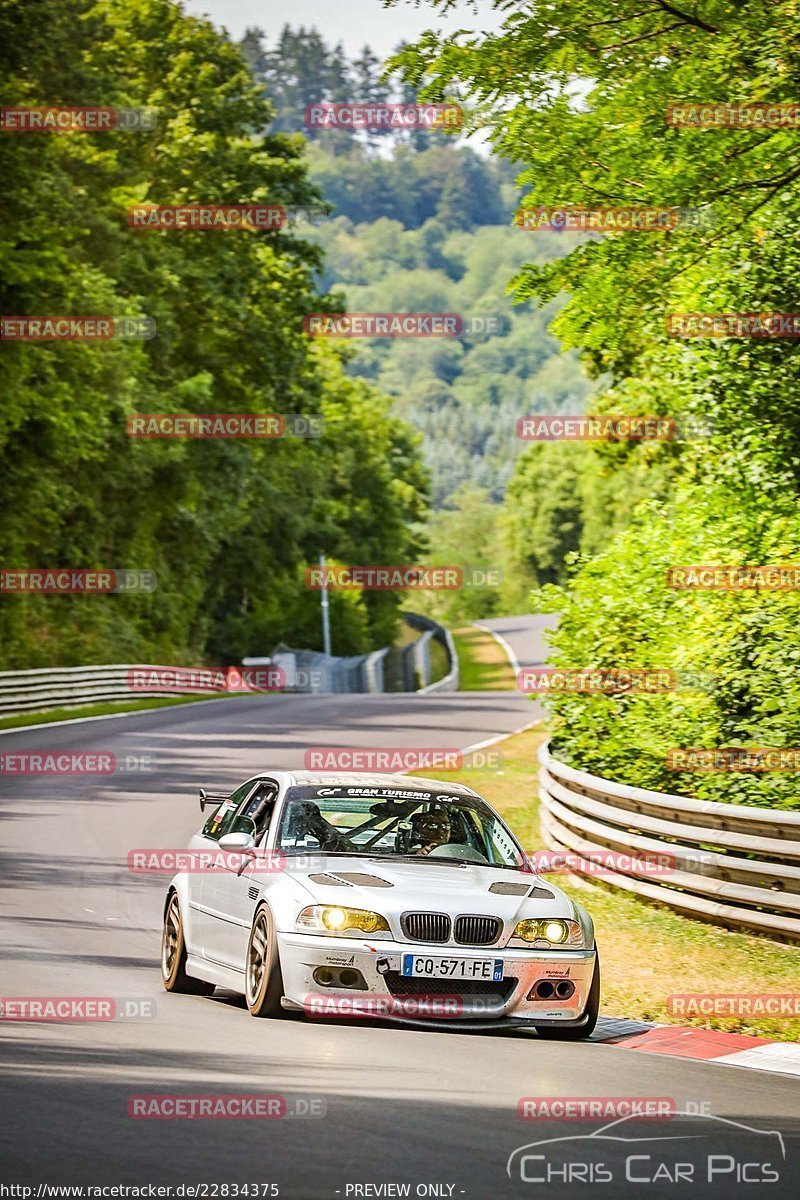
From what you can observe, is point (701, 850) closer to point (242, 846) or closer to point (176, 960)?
point (176, 960)

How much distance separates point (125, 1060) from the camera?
802 centimetres

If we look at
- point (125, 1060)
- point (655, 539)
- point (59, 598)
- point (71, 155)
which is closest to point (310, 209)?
point (71, 155)

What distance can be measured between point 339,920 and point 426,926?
0.46 meters

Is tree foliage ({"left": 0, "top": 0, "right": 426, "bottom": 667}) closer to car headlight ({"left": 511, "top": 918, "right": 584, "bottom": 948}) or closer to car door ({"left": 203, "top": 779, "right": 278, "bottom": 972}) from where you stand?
car door ({"left": 203, "top": 779, "right": 278, "bottom": 972})

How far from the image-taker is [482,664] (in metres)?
96.8

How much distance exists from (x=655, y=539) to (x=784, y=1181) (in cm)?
1413

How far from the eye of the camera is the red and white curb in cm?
941

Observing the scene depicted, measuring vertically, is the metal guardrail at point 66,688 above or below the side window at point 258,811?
below

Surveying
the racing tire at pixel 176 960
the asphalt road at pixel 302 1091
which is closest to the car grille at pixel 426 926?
the asphalt road at pixel 302 1091

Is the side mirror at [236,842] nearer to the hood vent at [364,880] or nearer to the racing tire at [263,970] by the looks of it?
the racing tire at [263,970]

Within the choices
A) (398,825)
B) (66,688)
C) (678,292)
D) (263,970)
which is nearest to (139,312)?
(66,688)

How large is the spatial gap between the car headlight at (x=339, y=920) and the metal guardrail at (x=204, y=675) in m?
30.4

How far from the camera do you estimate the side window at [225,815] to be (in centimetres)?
1155

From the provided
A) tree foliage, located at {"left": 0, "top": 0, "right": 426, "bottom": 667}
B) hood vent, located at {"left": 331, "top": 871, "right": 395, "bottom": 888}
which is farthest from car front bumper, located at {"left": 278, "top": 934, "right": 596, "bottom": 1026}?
tree foliage, located at {"left": 0, "top": 0, "right": 426, "bottom": 667}
